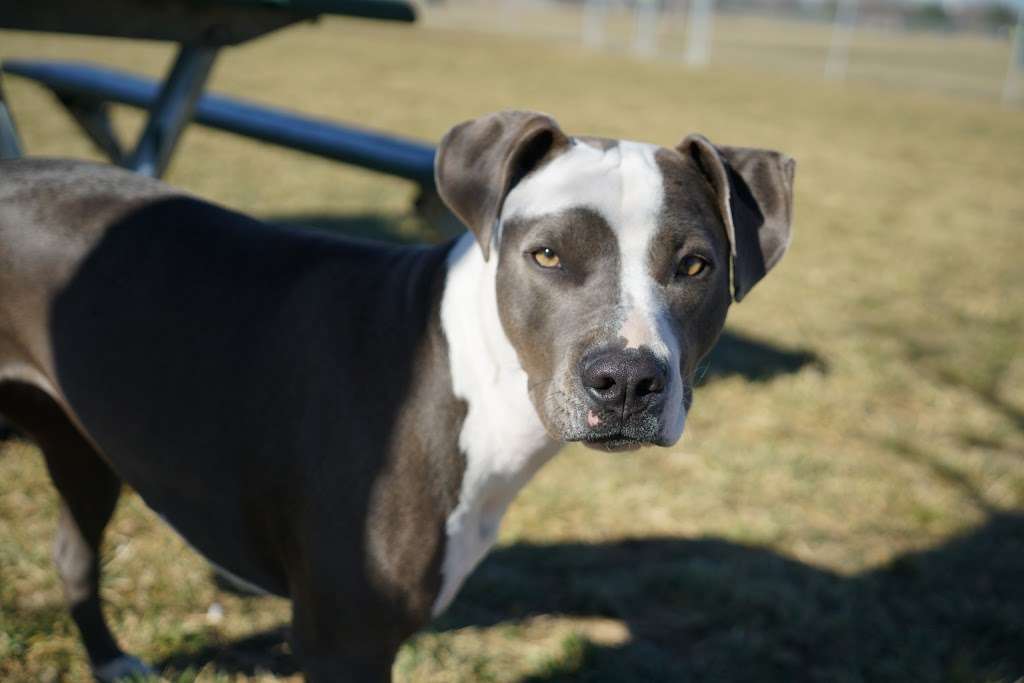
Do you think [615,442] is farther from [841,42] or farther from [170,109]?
[841,42]

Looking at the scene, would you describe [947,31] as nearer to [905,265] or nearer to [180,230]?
[905,265]

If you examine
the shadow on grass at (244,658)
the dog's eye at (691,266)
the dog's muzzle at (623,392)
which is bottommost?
the shadow on grass at (244,658)

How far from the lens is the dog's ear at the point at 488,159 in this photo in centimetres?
216

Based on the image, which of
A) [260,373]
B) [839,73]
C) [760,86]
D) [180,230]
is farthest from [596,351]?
[839,73]

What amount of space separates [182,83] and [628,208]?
308cm

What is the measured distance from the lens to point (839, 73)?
2477 cm

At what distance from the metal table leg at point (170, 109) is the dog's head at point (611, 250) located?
2579 mm

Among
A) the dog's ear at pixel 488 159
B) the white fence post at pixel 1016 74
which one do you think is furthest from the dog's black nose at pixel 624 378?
the white fence post at pixel 1016 74

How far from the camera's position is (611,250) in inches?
81.8

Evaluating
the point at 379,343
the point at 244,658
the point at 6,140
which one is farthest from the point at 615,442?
the point at 6,140

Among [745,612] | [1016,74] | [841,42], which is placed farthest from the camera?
[841,42]

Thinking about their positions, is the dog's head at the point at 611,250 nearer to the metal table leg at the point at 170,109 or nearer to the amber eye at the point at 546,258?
the amber eye at the point at 546,258

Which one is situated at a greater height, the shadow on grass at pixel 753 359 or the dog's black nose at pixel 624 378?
the dog's black nose at pixel 624 378

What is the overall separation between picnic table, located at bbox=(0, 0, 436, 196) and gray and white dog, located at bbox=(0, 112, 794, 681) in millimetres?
1160
